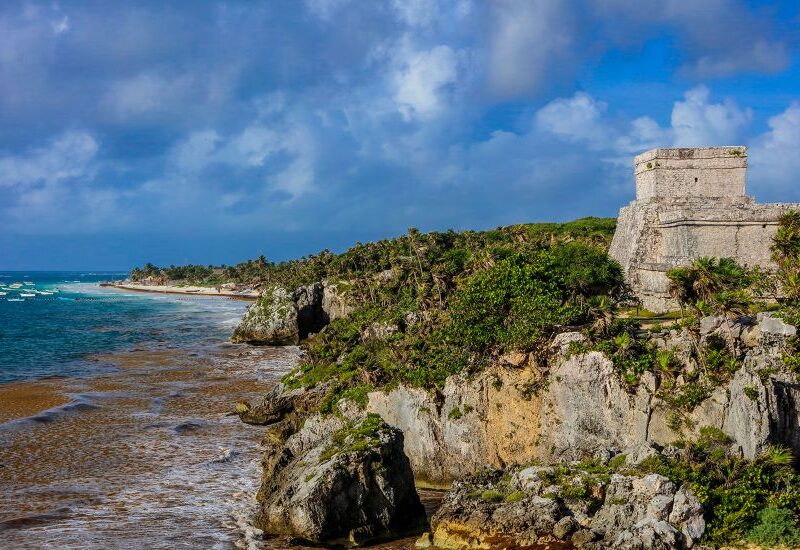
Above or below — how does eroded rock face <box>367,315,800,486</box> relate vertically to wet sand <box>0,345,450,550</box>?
above

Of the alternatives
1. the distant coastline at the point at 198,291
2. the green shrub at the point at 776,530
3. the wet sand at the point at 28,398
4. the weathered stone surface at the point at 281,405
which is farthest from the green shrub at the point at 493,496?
the distant coastline at the point at 198,291

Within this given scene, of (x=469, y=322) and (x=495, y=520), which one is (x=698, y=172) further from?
(x=495, y=520)

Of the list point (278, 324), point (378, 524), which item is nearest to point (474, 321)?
point (378, 524)

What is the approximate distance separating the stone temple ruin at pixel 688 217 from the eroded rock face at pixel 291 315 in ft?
117

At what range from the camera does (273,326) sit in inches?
2827

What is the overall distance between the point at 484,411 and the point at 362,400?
6.01 meters

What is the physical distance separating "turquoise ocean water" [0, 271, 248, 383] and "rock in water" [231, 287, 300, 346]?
4.19 m

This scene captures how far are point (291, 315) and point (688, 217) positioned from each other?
146ft

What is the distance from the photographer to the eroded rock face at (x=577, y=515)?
19109 mm

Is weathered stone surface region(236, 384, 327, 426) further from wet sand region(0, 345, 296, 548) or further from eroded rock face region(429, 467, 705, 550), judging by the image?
eroded rock face region(429, 467, 705, 550)

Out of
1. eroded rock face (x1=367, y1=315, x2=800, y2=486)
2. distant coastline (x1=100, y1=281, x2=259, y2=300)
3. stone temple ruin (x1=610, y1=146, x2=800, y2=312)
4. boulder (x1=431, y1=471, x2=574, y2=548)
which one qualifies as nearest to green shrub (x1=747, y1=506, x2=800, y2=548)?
eroded rock face (x1=367, y1=315, x2=800, y2=486)

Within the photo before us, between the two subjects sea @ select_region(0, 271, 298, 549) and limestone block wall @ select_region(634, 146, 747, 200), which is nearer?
sea @ select_region(0, 271, 298, 549)

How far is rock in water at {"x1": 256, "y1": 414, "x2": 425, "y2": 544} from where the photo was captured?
21.2 meters

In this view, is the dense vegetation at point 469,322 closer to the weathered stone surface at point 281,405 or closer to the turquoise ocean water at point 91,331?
the weathered stone surface at point 281,405
